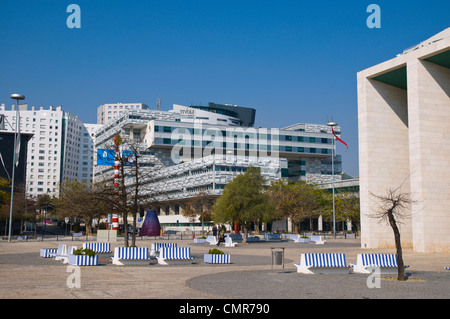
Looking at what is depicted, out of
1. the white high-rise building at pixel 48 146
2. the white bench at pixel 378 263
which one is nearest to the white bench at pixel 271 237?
the white bench at pixel 378 263

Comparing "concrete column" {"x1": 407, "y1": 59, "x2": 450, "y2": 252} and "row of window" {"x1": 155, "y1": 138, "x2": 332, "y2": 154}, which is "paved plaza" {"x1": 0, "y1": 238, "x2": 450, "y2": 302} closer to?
"concrete column" {"x1": 407, "y1": 59, "x2": 450, "y2": 252}

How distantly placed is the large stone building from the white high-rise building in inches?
5394

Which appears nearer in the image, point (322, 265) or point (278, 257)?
point (322, 265)

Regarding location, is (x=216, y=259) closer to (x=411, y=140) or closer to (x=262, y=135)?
(x=411, y=140)

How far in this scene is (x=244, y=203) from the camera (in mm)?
44812

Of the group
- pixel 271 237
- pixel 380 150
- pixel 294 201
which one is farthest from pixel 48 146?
pixel 380 150

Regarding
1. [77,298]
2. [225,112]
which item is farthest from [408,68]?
[225,112]

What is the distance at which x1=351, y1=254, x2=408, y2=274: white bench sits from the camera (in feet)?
59.4

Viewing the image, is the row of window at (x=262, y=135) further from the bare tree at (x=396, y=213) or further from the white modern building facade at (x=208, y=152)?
the bare tree at (x=396, y=213)

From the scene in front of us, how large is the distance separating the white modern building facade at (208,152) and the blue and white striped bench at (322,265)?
67456 mm

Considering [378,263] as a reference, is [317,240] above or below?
below

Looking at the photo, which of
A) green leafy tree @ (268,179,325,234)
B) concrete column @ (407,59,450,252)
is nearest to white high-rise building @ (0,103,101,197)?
green leafy tree @ (268,179,325,234)

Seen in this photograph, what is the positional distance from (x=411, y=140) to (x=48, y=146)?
151 m

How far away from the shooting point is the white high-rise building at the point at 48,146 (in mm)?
162125
